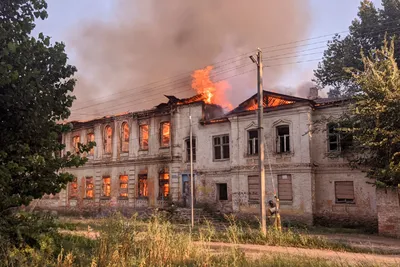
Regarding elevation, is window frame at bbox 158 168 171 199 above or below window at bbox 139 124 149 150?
below

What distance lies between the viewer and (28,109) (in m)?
6.95

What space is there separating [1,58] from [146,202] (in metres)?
25.3

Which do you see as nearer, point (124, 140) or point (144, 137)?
point (144, 137)

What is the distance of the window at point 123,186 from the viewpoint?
1285 inches

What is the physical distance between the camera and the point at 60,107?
24.9 feet

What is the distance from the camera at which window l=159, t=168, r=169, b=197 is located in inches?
1184

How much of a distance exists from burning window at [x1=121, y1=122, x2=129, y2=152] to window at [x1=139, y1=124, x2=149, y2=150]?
6.10 feet

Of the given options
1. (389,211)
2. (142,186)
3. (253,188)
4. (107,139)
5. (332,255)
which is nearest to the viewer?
(332,255)

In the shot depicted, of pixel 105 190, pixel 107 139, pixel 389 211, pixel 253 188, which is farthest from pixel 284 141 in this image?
pixel 105 190

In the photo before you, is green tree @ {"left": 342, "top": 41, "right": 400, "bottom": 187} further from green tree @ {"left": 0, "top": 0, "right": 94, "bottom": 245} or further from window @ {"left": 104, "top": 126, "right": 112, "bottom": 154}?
window @ {"left": 104, "top": 126, "right": 112, "bottom": 154}

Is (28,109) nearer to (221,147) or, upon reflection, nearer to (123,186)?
(221,147)

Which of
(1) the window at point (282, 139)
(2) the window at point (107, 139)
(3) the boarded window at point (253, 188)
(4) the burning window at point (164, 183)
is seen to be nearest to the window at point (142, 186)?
(4) the burning window at point (164, 183)

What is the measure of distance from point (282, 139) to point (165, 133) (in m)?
10.8

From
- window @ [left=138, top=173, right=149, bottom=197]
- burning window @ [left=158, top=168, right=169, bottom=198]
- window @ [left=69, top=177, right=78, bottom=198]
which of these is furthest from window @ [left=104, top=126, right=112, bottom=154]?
burning window @ [left=158, top=168, right=169, bottom=198]
